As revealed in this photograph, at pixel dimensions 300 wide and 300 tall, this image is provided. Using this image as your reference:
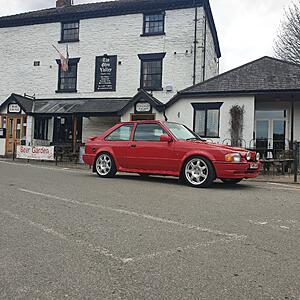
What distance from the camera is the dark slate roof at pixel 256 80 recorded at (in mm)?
15555

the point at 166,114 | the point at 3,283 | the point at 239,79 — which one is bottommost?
the point at 3,283

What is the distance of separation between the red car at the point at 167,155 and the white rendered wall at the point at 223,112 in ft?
24.1

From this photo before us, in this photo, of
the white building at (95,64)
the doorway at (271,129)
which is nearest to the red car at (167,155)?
the white building at (95,64)

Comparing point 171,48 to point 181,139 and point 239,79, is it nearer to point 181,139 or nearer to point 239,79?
point 239,79

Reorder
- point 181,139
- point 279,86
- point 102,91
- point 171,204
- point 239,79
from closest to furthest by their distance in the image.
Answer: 1. point 171,204
2. point 181,139
3. point 279,86
4. point 239,79
5. point 102,91

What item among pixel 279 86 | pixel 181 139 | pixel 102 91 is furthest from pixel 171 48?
pixel 181 139

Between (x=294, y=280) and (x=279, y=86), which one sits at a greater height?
(x=279, y=86)

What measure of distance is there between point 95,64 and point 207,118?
8.45 m

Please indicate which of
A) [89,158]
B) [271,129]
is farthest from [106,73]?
[89,158]

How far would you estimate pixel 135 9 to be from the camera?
2100 cm

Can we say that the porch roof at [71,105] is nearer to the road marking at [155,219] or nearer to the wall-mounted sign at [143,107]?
the wall-mounted sign at [143,107]

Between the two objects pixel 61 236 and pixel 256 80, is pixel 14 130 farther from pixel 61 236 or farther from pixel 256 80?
pixel 61 236

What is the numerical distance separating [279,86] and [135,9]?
10200 mm

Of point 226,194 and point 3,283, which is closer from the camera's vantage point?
point 3,283
